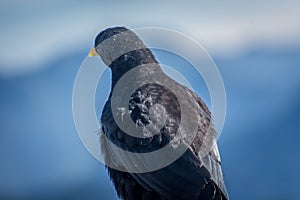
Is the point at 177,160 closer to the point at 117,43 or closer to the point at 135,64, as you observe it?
the point at 135,64

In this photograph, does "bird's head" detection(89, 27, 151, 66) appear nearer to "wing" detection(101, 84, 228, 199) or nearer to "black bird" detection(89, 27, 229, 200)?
"black bird" detection(89, 27, 229, 200)

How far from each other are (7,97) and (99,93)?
60.0 meters

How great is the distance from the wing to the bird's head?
765 millimetres

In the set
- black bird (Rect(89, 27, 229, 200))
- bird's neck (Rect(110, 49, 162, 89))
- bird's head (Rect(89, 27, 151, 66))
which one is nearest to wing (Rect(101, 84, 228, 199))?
black bird (Rect(89, 27, 229, 200))

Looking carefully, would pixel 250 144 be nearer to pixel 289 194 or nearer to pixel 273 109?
pixel 273 109

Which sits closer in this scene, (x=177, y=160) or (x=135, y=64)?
(x=177, y=160)

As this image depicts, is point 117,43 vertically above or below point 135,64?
above

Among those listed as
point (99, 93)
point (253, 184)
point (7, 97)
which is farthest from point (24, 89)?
point (99, 93)

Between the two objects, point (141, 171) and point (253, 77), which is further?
point (253, 77)

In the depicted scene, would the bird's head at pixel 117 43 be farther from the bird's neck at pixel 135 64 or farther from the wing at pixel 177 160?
the wing at pixel 177 160

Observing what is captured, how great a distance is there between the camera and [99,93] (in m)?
13.2

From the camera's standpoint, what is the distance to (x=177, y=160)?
29.7 feet

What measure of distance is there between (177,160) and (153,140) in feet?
1.02

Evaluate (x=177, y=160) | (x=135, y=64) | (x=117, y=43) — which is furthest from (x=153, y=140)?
(x=117, y=43)
